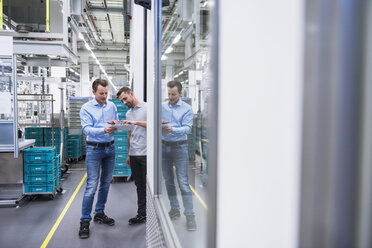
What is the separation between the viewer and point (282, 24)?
537 millimetres

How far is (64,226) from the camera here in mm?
3801

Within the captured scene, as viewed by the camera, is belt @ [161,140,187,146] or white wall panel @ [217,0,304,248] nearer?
white wall panel @ [217,0,304,248]

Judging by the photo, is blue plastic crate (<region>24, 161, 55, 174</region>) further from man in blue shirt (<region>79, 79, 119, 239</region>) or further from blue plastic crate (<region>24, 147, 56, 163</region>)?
man in blue shirt (<region>79, 79, 119, 239</region>)

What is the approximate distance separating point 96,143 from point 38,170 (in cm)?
185

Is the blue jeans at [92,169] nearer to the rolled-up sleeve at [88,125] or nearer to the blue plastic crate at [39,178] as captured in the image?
the rolled-up sleeve at [88,125]

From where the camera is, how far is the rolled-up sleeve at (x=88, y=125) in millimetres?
3441

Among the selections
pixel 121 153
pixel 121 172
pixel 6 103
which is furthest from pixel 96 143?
pixel 121 172

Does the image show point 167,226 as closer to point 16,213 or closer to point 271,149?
point 271,149

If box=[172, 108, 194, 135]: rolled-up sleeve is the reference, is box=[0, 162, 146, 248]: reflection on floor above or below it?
below

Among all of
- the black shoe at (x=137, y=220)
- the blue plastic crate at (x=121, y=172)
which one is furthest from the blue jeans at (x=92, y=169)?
the blue plastic crate at (x=121, y=172)

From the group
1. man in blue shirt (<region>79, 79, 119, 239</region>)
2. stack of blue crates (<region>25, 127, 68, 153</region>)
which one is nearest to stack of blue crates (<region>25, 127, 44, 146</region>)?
stack of blue crates (<region>25, 127, 68, 153</region>)

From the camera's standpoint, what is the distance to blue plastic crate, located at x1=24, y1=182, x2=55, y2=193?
4.72 meters

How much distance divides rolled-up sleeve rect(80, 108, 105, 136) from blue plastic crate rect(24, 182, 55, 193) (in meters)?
1.92

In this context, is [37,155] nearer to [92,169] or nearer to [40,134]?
[92,169]
